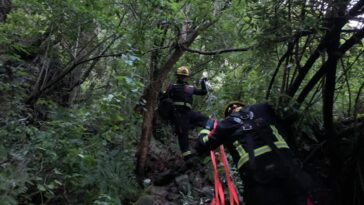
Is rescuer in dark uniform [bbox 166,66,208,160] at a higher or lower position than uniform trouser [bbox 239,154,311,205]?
higher

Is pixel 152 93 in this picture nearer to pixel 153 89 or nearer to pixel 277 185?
pixel 153 89

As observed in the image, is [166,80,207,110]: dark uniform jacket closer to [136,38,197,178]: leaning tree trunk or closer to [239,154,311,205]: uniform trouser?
[136,38,197,178]: leaning tree trunk

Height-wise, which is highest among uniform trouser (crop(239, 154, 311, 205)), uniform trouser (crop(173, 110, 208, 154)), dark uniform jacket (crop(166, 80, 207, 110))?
dark uniform jacket (crop(166, 80, 207, 110))

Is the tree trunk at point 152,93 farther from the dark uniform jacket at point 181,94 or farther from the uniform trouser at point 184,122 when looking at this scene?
the uniform trouser at point 184,122

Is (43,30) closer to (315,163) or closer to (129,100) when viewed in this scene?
(129,100)

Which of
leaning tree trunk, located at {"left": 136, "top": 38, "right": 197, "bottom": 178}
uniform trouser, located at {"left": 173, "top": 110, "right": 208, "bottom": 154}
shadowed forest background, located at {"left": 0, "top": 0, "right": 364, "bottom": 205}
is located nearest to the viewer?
shadowed forest background, located at {"left": 0, "top": 0, "right": 364, "bottom": 205}

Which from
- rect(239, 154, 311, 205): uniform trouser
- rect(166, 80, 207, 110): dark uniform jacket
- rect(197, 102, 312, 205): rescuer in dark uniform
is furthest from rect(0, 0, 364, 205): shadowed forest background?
rect(239, 154, 311, 205): uniform trouser

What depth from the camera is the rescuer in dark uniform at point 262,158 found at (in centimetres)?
384

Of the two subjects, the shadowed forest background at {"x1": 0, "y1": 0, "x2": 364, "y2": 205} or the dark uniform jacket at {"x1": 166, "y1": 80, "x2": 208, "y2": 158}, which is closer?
the shadowed forest background at {"x1": 0, "y1": 0, "x2": 364, "y2": 205}

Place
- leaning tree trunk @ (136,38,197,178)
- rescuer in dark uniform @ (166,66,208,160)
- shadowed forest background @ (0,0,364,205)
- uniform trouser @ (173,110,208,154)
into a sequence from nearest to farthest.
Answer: shadowed forest background @ (0,0,364,205) → leaning tree trunk @ (136,38,197,178) → uniform trouser @ (173,110,208,154) → rescuer in dark uniform @ (166,66,208,160)

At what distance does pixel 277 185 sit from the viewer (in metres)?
3.90

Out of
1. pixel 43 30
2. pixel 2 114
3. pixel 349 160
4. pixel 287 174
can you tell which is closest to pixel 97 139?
pixel 2 114

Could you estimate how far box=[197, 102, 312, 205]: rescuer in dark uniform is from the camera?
3842 mm

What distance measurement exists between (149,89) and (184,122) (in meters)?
0.99
